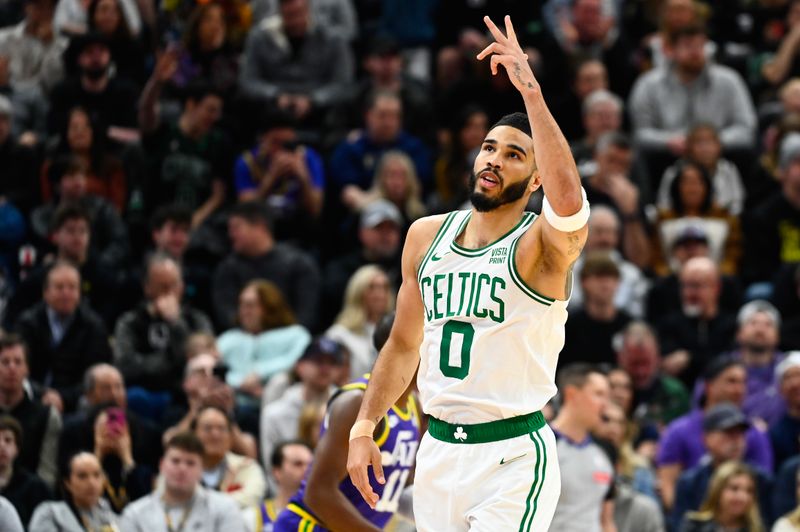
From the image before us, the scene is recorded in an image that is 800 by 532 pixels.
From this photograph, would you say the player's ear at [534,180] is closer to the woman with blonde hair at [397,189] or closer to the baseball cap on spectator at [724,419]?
the baseball cap on spectator at [724,419]

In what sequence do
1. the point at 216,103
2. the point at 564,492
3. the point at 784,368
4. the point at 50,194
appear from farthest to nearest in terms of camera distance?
the point at 216,103 < the point at 50,194 < the point at 784,368 < the point at 564,492

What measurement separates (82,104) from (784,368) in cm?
729

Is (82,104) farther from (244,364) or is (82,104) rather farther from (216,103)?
(244,364)

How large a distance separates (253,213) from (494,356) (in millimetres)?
8139

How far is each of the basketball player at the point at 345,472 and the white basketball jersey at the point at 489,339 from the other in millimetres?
1073

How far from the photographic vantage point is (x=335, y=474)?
7.87 meters

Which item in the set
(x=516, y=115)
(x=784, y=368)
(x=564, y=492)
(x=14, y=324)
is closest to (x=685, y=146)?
(x=784, y=368)

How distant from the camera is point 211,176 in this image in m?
15.9

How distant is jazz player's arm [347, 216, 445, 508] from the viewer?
710cm

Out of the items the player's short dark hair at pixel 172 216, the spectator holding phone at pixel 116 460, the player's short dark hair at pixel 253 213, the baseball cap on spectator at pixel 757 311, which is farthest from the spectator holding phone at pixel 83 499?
the baseball cap on spectator at pixel 757 311

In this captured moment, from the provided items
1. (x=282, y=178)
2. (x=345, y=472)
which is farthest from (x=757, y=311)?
(x=345, y=472)

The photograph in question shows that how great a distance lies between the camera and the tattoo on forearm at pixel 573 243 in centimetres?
648

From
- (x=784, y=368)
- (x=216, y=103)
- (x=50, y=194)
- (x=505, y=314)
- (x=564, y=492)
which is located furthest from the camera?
(x=216, y=103)

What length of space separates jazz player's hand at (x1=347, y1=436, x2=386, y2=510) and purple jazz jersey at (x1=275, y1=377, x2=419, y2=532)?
4.12 feet
